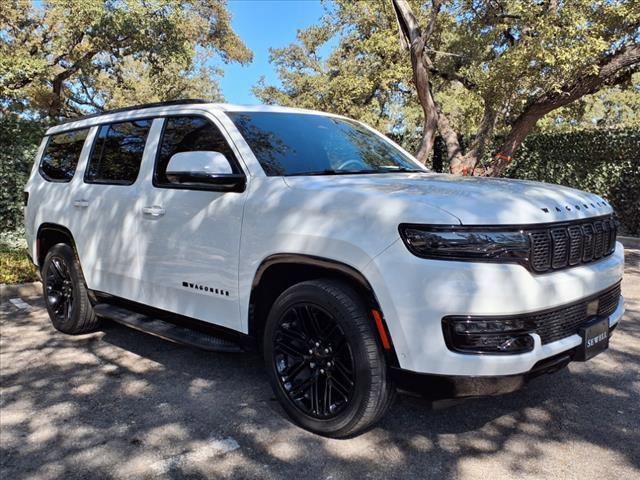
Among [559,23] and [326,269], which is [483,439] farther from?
[559,23]

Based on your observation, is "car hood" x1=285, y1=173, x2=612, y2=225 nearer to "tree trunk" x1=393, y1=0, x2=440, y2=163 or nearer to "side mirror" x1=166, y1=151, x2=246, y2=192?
"side mirror" x1=166, y1=151, x2=246, y2=192

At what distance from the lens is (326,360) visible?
2879 millimetres

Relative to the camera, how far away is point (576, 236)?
107 inches

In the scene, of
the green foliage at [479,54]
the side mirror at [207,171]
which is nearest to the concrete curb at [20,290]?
the side mirror at [207,171]

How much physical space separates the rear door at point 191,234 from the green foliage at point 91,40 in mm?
8417

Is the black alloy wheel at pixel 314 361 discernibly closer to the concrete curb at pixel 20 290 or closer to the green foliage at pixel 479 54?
the concrete curb at pixel 20 290

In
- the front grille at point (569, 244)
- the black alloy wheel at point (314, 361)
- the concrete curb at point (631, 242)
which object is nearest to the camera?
the front grille at point (569, 244)

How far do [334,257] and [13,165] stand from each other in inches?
330

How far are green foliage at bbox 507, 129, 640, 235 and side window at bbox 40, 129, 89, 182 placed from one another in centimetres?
952

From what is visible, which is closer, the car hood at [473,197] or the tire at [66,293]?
the car hood at [473,197]

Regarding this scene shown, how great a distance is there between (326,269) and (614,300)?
1720mm

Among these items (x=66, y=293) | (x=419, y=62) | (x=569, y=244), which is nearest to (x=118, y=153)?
(x=66, y=293)

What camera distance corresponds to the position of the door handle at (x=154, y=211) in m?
3.68

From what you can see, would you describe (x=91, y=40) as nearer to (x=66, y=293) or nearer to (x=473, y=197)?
(x=66, y=293)
